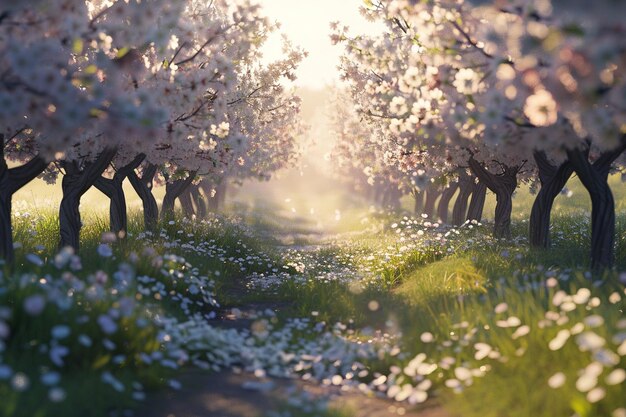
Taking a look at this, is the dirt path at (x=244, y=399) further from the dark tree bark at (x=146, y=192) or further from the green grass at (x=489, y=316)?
the dark tree bark at (x=146, y=192)

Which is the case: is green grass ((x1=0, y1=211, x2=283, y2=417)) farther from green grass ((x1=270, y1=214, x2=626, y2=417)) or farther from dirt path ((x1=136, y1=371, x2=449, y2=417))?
green grass ((x1=270, y1=214, x2=626, y2=417))

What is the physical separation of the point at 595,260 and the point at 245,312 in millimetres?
6654

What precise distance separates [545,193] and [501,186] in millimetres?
3473

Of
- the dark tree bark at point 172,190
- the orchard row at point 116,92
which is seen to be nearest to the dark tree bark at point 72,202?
the orchard row at point 116,92

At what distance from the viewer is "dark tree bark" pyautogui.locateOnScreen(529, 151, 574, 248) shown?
1367cm

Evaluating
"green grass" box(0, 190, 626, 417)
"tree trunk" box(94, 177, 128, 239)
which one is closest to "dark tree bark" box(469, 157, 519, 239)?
"green grass" box(0, 190, 626, 417)

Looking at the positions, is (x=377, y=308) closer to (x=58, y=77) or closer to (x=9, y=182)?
(x=9, y=182)

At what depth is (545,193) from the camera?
14.3 metres

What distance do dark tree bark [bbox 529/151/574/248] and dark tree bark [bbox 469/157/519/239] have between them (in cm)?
239

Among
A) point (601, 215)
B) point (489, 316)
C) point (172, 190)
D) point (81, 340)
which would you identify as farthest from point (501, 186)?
point (81, 340)

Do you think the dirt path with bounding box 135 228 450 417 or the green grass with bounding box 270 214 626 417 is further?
the dirt path with bounding box 135 228 450 417

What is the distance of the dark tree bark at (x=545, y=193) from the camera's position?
44.9ft

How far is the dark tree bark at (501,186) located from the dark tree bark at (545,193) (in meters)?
2.39

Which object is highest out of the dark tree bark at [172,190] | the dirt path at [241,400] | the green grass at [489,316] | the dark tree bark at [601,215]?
the dark tree bark at [172,190]
